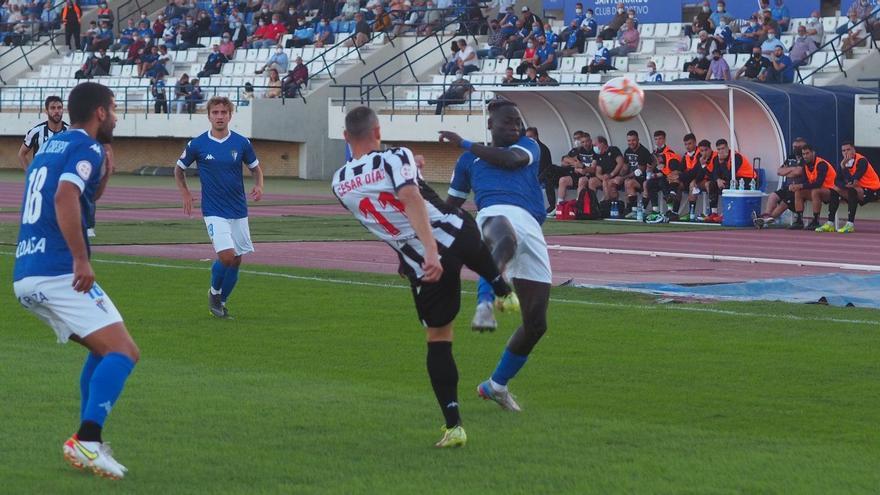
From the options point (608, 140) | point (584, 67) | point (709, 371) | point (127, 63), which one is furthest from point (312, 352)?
point (127, 63)

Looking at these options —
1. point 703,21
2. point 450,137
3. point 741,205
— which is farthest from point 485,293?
point 703,21

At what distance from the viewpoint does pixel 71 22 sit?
53750mm

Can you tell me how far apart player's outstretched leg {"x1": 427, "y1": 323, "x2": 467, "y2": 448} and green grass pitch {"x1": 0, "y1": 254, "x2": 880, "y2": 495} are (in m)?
0.15

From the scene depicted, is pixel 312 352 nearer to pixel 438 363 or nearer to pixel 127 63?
pixel 438 363

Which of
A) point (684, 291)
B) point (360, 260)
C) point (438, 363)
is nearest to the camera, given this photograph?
point (438, 363)

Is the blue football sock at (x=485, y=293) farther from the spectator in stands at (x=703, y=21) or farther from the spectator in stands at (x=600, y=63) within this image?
the spectator in stands at (x=600, y=63)

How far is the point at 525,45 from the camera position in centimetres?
4012

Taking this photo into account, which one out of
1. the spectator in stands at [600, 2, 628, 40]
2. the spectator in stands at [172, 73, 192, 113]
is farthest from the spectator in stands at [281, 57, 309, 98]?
the spectator in stands at [600, 2, 628, 40]

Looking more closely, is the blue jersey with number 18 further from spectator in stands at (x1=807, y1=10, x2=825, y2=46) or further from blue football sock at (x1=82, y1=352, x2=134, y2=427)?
spectator in stands at (x1=807, y1=10, x2=825, y2=46)

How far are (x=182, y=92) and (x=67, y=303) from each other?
39.4 meters

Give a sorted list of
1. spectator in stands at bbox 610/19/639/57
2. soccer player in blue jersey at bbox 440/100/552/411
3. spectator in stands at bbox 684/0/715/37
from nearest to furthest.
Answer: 1. soccer player in blue jersey at bbox 440/100/552/411
2. spectator in stands at bbox 684/0/715/37
3. spectator in stands at bbox 610/19/639/57

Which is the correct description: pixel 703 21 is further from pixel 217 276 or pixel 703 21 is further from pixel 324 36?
pixel 217 276

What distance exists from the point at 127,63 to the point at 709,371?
1697 inches

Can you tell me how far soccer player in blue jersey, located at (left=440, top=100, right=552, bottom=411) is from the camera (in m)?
8.62
